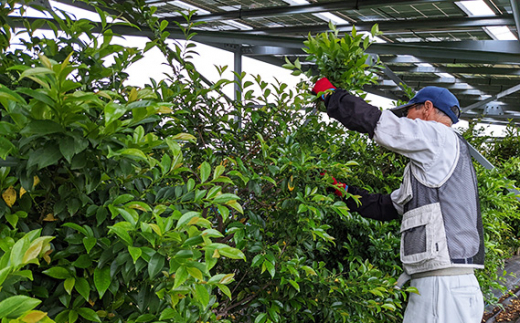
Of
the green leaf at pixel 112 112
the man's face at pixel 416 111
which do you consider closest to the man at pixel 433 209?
the man's face at pixel 416 111

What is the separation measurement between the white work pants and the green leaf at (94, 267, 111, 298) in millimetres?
1772

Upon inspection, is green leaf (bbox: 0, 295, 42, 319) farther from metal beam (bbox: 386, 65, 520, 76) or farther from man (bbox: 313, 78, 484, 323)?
metal beam (bbox: 386, 65, 520, 76)

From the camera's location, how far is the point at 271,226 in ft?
6.72

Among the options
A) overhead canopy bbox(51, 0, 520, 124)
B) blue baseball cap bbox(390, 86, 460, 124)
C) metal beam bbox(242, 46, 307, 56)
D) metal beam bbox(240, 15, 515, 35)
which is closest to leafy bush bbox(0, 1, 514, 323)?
blue baseball cap bbox(390, 86, 460, 124)

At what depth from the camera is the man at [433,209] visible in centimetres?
205

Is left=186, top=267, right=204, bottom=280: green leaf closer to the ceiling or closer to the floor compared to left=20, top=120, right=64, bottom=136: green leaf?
closer to the floor

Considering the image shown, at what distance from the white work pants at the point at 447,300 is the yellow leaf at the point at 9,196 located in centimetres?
197

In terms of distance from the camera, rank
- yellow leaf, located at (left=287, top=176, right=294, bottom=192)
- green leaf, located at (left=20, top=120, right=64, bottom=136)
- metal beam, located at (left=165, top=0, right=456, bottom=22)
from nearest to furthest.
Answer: green leaf, located at (left=20, top=120, right=64, bottom=136) → yellow leaf, located at (left=287, top=176, right=294, bottom=192) → metal beam, located at (left=165, top=0, right=456, bottom=22)

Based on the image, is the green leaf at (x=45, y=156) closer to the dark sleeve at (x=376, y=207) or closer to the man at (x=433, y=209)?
the man at (x=433, y=209)

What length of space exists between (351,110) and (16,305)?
5.45ft

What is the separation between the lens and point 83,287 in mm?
990

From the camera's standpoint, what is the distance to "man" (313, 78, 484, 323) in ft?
6.74

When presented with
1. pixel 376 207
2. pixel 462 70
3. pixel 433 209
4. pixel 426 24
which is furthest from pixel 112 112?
pixel 462 70

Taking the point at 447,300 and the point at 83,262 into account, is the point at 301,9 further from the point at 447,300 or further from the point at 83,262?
the point at 83,262
